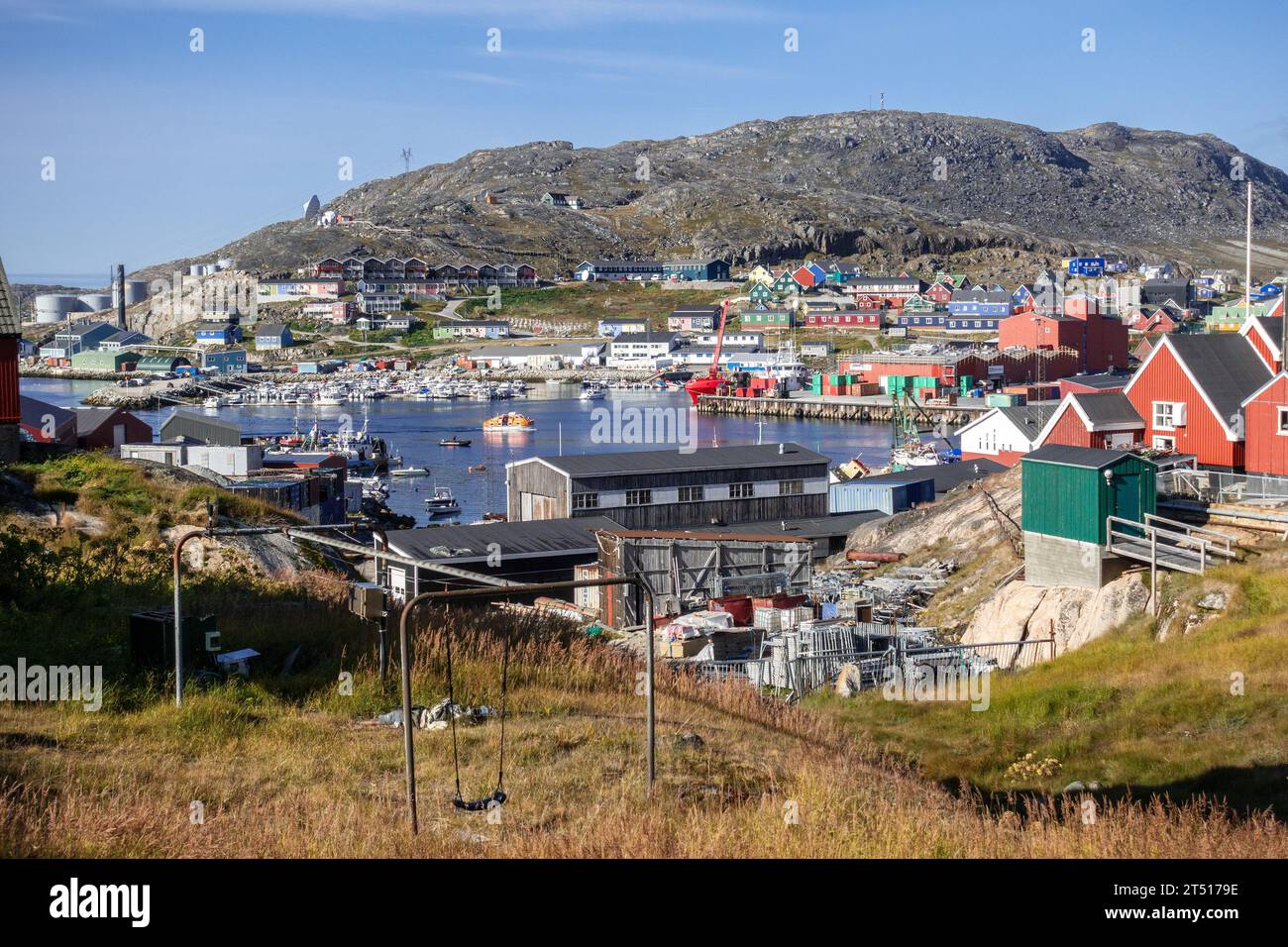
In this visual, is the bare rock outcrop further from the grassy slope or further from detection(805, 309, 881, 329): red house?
detection(805, 309, 881, 329): red house

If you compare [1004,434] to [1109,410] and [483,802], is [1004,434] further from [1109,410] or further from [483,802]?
[483,802]

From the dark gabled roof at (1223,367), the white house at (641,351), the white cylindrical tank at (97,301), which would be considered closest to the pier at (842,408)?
the white house at (641,351)

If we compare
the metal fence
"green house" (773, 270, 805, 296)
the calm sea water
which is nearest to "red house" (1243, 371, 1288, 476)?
the metal fence

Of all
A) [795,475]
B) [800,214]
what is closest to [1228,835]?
[795,475]

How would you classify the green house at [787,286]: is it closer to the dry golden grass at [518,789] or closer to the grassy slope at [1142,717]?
the grassy slope at [1142,717]

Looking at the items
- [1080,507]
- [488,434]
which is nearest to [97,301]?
[488,434]

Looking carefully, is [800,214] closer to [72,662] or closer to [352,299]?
[352,299]
